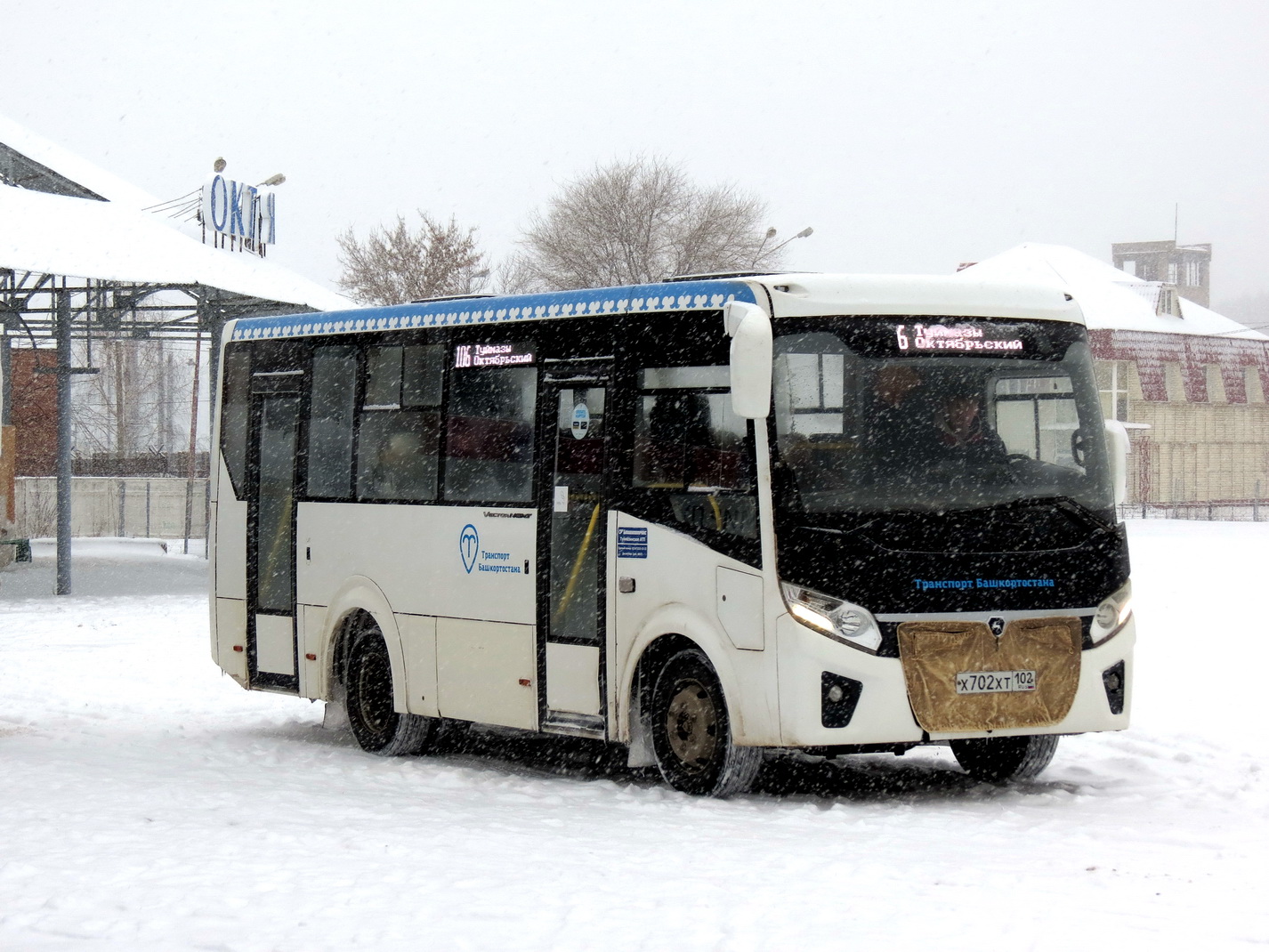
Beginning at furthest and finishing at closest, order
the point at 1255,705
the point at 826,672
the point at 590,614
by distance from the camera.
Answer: the point at 1255,705 < the point at 590,614 < the point at 826,672

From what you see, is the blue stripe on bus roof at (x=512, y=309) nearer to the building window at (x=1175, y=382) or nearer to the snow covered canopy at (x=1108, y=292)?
the snow covered canopy at (x=1108, y=292)

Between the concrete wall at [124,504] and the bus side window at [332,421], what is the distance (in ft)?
133

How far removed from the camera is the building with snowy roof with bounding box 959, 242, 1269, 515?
74.1 m

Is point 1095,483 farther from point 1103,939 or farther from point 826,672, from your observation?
point 1103,939

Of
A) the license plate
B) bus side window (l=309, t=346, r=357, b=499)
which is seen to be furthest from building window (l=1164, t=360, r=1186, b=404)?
the license plate

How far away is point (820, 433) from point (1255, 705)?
5534mm

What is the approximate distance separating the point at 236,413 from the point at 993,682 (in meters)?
7.23

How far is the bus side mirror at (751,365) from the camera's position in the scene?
380 inches

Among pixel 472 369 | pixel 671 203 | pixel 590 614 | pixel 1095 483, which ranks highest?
pixel 671 203

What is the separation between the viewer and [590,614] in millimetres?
11320

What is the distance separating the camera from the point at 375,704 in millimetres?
13516

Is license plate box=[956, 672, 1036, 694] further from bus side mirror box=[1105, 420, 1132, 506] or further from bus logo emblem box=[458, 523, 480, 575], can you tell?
bus logo emblem box=[458, 523, 480, 575]

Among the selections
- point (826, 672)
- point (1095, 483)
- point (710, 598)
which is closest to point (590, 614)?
point (710, 598)

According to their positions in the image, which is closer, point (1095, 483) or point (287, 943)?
point (287, 943)
